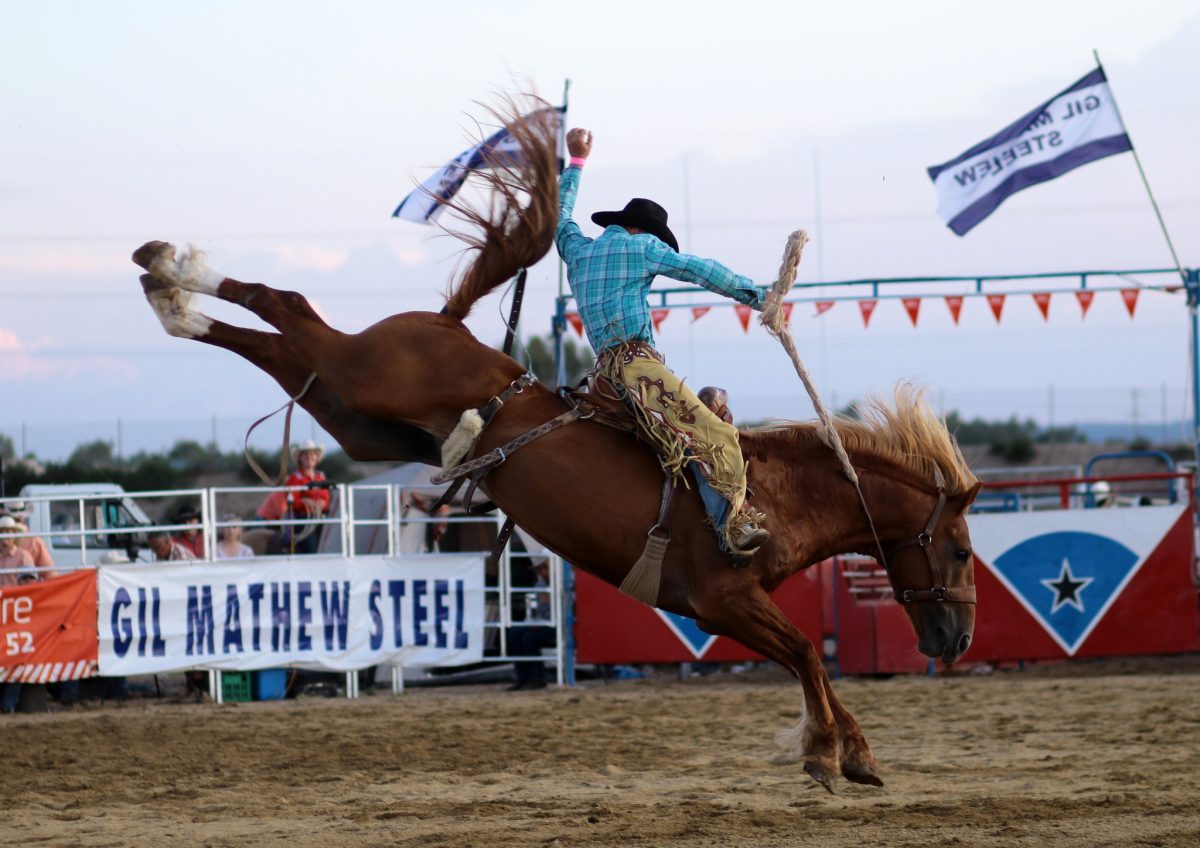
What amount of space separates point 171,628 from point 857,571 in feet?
20.3

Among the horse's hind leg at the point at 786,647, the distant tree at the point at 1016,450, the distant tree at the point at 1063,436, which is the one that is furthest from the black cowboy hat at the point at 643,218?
the distant tree at the point at 1063,436

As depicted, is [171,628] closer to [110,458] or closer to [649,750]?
[649,750]

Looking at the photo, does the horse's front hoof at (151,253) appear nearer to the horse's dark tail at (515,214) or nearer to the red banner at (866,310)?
the horse's dark tail at (515,214)

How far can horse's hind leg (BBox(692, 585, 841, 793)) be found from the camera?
5.68m

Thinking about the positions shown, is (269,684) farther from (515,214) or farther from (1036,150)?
(1036,150)

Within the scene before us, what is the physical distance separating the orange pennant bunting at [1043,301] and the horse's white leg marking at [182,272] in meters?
9.20

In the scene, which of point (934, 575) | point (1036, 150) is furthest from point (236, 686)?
point (1036, 150)

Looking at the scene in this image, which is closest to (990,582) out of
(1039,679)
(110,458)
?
(1039,679)

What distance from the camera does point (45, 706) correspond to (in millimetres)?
11586

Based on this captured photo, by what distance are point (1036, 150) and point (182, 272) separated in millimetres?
10109

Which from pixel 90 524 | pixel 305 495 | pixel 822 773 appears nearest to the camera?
pixel 822 773

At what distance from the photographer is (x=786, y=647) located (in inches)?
229

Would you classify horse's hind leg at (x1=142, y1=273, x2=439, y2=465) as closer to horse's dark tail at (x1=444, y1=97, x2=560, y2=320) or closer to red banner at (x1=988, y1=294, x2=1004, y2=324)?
horse's dark tail at (x1=444, y1=97, x2=560, y2=320)

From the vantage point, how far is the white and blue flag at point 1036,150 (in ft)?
44.9
